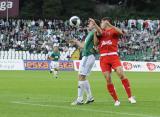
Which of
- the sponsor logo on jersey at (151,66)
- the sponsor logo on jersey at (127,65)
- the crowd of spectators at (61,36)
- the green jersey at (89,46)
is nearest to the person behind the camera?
the green jersey at (89,46)

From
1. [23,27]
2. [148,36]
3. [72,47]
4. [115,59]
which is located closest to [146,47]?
[148,36]

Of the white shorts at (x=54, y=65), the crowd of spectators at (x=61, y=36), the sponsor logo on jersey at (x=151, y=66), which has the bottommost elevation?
the sponsor logo on jersey at (x=151, y=66)

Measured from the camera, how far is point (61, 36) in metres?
60.2

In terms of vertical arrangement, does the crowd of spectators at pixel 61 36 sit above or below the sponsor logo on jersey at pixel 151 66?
above

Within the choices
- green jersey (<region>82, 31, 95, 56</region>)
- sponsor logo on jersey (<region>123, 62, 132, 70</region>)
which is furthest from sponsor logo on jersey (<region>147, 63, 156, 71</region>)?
green jersey (<region>82, 31, 95, 56</region>)

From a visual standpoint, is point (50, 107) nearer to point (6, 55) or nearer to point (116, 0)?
point (6, 55)

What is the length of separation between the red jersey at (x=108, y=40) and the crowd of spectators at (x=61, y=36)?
3737 centimetres

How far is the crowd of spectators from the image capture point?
5744cm

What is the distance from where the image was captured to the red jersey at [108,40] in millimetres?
18328

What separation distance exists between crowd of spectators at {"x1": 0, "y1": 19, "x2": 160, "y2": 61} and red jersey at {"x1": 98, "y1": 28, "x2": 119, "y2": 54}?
3737 cm

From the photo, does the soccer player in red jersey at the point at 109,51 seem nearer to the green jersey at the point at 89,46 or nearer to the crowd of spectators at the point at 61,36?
the green jersey at the point at 89,46

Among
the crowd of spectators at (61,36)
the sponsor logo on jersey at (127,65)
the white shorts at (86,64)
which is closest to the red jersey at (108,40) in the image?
the white shorts at (86,64)

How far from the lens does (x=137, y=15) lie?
229 ft

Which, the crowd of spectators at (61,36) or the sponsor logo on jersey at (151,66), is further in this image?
the crowd of spectators at (61,36)
